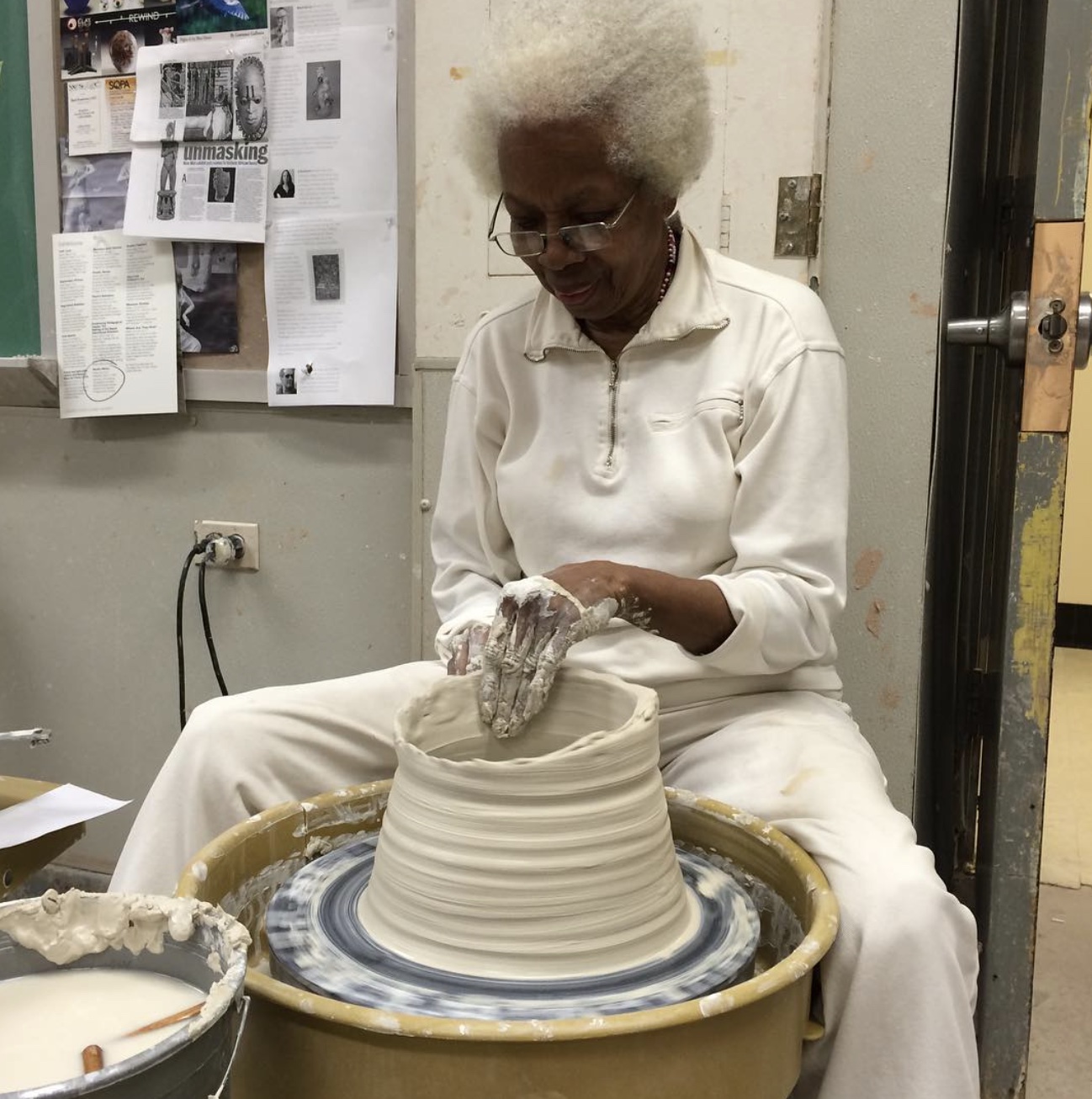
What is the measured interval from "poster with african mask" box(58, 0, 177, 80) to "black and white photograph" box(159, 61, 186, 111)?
48 mm

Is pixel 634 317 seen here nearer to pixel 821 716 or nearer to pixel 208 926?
pixel 821 716

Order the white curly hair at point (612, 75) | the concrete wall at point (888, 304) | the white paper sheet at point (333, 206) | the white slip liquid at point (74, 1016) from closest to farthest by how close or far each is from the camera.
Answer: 1. the white slip liquid at point (74, 1016)
2. the white curly hair at point (612, 75)
3. the concrete wall at point (888, 304)
4. the white paper sheet at point (333, 206)

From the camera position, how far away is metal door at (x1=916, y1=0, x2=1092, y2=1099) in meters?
1.00

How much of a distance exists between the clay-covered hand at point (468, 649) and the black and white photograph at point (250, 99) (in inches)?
43.3

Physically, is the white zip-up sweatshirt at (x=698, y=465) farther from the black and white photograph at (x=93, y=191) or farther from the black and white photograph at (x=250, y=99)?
the black and white photograph at (x=93, y=191)

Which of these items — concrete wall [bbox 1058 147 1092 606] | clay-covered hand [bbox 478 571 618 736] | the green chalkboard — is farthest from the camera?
concrete wall [bbox 1058 147 1092 606]

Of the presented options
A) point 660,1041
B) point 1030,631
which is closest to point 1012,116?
point 1030,631

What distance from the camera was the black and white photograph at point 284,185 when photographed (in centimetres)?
182

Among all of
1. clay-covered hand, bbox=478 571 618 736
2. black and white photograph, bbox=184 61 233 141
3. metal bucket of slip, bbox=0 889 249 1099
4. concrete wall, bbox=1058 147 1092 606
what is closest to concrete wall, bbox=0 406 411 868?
black and white photograph, bbox=184 61 233 141

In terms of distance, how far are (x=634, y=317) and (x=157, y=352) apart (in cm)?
108

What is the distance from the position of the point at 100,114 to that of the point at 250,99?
0.33m

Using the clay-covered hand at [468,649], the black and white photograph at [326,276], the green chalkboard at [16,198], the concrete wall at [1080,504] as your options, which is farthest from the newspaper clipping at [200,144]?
the concrete wall at [1080,504]

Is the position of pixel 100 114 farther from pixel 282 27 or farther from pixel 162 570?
pixel 162 570

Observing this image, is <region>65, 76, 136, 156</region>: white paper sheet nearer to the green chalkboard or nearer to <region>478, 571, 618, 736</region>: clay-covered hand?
the green chalkboard
